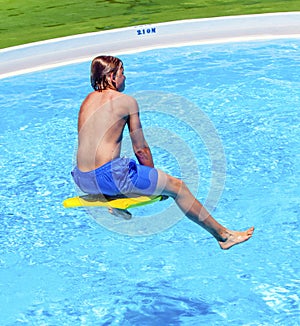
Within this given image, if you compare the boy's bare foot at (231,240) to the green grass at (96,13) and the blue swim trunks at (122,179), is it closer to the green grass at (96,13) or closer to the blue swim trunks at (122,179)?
the blue swim trunks at (122,179)

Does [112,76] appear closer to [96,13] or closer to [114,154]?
[114,154]

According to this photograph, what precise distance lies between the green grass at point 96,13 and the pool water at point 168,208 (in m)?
0.89

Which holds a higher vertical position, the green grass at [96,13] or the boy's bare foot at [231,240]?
the boy's bare foot at [231,240]

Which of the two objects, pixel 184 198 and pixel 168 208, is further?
pixel 168 208

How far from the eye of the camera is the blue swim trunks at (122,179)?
5105 millimetres

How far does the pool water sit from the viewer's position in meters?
5.89

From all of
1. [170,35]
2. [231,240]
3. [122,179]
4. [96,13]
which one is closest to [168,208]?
[231,240]

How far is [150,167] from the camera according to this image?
5.24 meters

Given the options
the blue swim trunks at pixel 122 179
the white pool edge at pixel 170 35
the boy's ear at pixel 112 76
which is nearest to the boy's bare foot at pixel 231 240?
the blue swim trunks at pixel 122 179

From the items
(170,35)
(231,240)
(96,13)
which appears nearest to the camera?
(231,240)

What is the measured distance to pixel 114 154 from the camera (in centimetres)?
526

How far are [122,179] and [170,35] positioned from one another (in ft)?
21.6

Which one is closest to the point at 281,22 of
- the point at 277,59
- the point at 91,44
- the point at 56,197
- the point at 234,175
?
the point at 277,59

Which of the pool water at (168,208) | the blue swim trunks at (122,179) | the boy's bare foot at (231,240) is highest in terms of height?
the blue swim trunks at (122,179)
